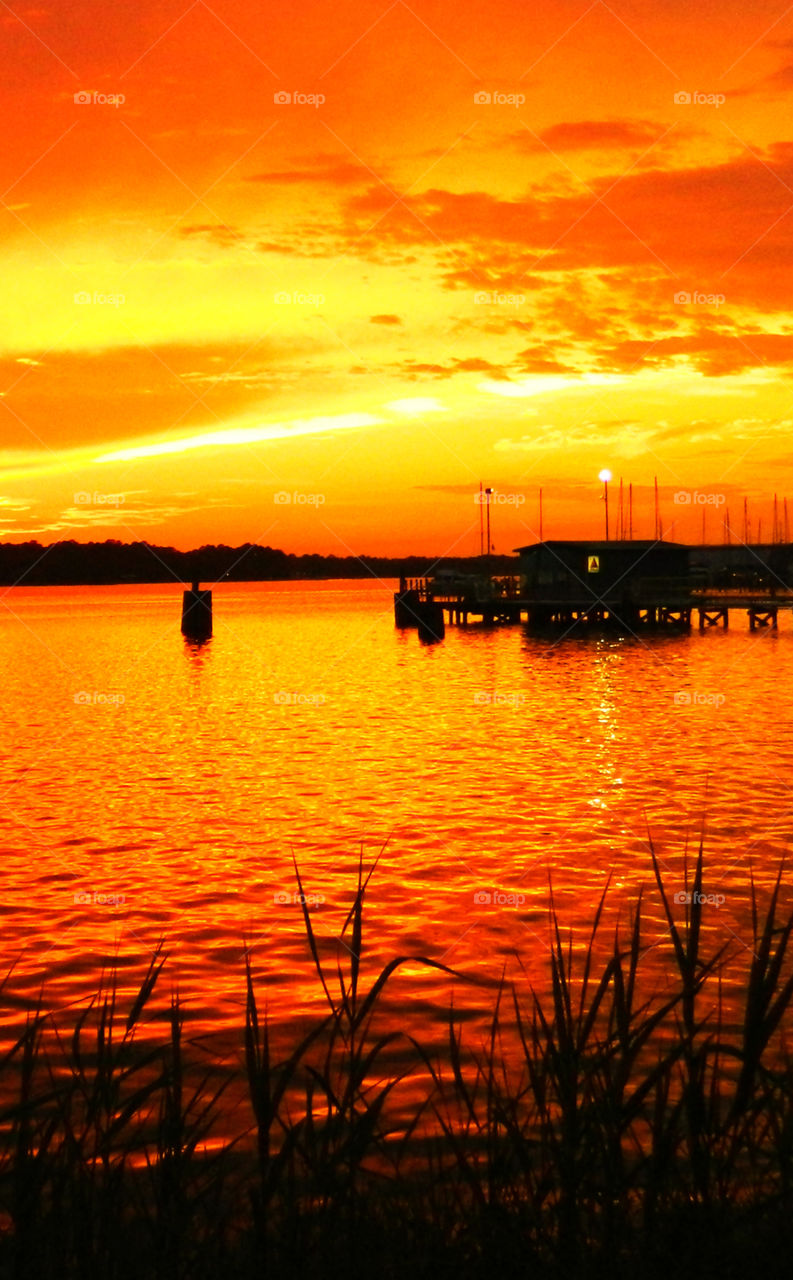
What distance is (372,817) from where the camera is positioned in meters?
21.2

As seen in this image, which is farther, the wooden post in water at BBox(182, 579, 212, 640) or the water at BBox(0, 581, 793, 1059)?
the wooden post in water at BBox(182, 579, 212, 640)

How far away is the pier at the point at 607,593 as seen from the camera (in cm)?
7356

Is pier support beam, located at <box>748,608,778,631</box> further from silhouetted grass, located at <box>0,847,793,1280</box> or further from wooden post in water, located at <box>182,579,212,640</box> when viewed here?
silhouetted grass, located at <box>0,847,793,1280</box>

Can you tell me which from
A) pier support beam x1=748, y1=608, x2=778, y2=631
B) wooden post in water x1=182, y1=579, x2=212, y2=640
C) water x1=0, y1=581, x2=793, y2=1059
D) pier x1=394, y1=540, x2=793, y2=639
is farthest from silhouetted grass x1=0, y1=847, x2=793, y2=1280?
wooden post in water x1=182, y1=579, x2=212, y2=640

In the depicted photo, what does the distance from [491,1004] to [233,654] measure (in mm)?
60135

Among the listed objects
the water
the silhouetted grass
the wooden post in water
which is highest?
the wooden post in water

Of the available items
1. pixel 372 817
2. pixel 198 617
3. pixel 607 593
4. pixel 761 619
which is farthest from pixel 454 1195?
pixel 198 617

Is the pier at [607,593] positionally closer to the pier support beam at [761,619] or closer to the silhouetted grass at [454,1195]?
the pier support beam at [761,619]

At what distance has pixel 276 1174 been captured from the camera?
180 inches

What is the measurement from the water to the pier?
24.7 meters

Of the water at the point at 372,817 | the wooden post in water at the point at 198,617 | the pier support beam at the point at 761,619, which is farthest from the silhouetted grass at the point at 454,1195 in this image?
the wooden post in water at the point at 198,617

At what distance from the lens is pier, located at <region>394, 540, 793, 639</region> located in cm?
7356

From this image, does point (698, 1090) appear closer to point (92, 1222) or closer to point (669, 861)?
point (92, 1222)

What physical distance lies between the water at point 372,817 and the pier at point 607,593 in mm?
24662
